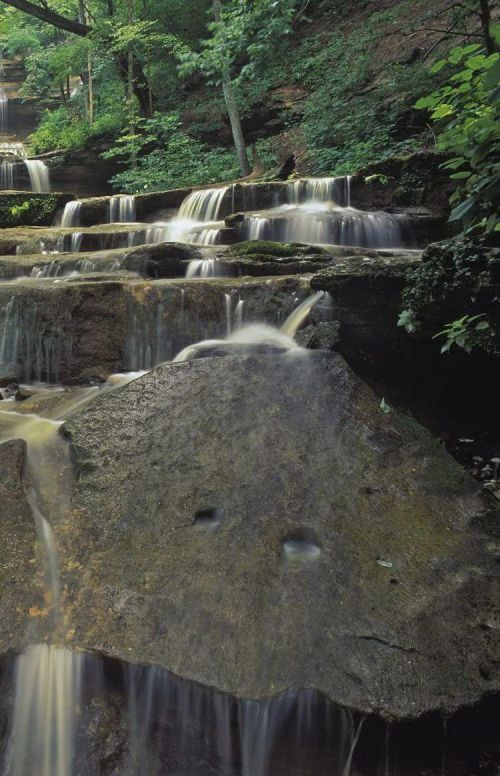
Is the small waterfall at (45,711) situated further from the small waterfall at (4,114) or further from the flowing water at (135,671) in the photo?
A: the small waterfall at (4,114)

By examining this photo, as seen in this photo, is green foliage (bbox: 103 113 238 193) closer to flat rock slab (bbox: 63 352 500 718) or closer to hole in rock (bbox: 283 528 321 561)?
flat rock slab (bbox: 63 352 500 718)

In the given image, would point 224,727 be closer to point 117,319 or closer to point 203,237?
point 117,319

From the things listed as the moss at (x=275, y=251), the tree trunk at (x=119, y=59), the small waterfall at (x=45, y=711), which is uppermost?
the tree trunk at (x=119, y=59)

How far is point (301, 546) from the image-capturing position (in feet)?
10.1

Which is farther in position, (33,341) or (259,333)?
(33,341)

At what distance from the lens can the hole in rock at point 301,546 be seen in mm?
3006

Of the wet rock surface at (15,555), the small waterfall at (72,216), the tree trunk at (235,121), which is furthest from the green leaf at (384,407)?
the tree trunk at (235,121)

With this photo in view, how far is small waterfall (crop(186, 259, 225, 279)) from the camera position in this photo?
285 inches

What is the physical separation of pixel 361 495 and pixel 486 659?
1.11 meters

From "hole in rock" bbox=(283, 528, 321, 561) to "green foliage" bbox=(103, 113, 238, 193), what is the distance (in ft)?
45.2

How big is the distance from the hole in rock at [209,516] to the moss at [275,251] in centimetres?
462

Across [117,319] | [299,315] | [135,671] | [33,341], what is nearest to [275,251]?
[299,315]

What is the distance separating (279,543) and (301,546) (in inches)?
5.1

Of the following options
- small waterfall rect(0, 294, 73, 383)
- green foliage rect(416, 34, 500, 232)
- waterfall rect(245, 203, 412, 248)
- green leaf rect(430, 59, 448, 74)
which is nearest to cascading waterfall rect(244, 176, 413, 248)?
waterfall rect(245, 203, 412, 248)
